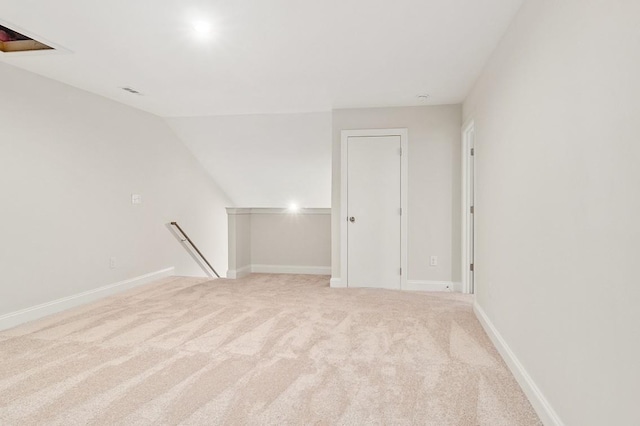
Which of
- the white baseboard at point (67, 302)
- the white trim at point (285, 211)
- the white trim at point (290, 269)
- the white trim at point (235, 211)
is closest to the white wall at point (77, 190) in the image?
the white baseboard at point (67, 302)

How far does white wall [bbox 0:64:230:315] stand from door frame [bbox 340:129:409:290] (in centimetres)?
258

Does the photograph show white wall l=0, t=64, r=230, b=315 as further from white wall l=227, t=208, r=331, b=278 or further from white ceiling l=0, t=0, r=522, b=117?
white wall l=227, t=208, r=331, b=278

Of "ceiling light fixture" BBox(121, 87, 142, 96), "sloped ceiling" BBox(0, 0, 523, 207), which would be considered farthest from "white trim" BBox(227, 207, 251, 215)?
"ceiling light fixture" BBox(121, 87, 142, 96)

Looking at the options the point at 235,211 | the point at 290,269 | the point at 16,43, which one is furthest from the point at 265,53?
the point at 290,269

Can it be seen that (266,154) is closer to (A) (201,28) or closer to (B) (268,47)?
(B) (268,47)

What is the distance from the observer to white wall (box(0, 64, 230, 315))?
3.39 m

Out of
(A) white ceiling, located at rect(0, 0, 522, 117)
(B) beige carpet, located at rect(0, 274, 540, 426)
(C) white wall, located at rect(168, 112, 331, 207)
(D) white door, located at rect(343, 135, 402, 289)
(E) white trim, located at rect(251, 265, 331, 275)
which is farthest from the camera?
(E) white trim, located at rect(251, 265, 331, 275)

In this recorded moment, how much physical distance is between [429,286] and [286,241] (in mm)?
2407

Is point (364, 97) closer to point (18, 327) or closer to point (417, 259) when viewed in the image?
point (417, 259)

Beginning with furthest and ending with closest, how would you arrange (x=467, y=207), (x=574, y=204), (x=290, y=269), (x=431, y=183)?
(x=290, y=269)
(x=431, y=183)
(x=467, y=207)
(x=574, y=204)

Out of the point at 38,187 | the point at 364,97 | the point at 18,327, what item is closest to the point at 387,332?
the point at 364,97

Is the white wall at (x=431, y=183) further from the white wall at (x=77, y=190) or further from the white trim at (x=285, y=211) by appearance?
the white wall at (x=77, y=190)

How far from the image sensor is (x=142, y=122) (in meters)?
4.99

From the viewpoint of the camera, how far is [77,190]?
4.04 meters
